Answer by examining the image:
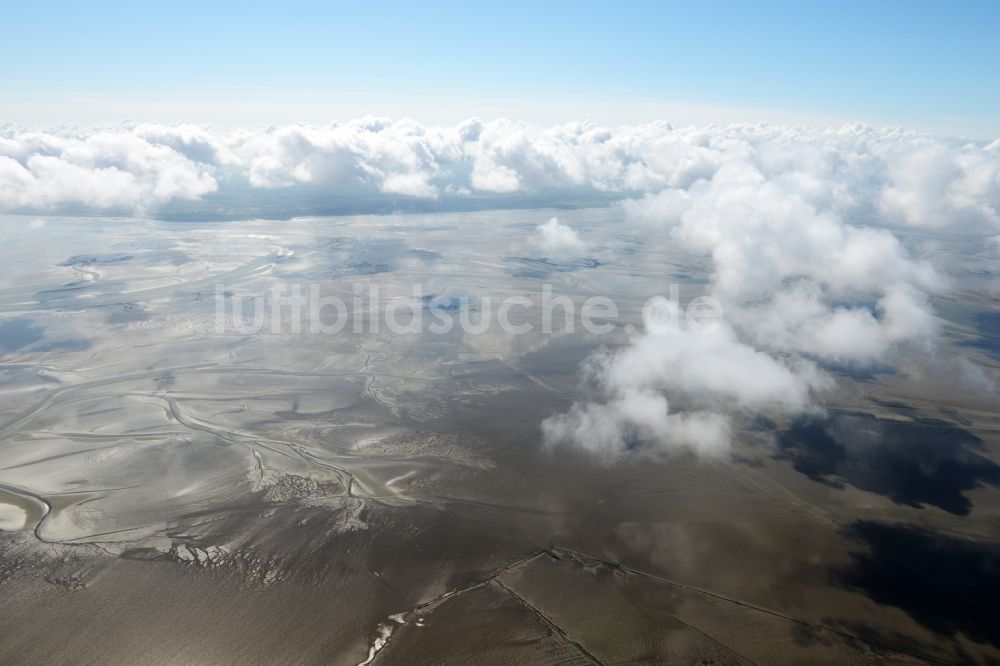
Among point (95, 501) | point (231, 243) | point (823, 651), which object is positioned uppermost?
point (231, 243)

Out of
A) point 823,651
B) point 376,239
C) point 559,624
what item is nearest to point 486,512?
point 559,624

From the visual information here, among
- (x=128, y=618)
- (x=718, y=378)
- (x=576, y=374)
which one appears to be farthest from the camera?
(x=576, y=374)

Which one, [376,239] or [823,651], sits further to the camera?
[376,239]

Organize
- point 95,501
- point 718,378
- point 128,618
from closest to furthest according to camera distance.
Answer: point 128,618
point 95,501
point 718,378

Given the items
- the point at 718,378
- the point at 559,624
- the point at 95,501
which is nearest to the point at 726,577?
the point at 559,624

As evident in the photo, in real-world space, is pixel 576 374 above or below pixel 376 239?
below

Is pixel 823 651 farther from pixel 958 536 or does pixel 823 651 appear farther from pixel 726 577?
pixel 958 536
